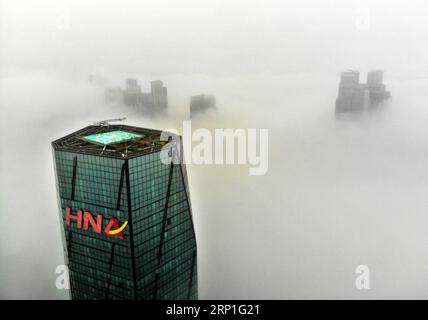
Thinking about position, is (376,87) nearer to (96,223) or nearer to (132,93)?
(132,93)

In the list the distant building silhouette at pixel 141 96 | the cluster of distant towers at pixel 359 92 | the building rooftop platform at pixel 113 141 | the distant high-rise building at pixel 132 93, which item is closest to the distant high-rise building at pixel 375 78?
the cluster of distant towers at pixel 359 92

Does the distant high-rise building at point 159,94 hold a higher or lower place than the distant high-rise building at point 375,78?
lower

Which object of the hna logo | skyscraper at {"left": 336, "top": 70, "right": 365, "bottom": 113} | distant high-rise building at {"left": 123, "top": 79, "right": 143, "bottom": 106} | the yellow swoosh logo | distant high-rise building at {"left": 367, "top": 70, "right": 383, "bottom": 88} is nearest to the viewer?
distant high-rise building at {"left": 367, "top": 70, "right": 383, "bottom": 88}

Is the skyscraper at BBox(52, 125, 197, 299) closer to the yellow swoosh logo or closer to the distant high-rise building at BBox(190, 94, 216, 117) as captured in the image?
the yellow swoosh logo

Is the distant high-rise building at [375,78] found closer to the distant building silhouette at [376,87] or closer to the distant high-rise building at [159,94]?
the distant building silhouette at [376,87]

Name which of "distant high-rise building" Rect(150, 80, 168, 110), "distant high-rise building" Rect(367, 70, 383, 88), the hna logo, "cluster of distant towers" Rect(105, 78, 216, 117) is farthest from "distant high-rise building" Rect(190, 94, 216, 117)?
"distant high-rise building" Rect(367, 70, 383, 88)

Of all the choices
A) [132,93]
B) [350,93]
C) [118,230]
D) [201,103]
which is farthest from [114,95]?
[350,93]
